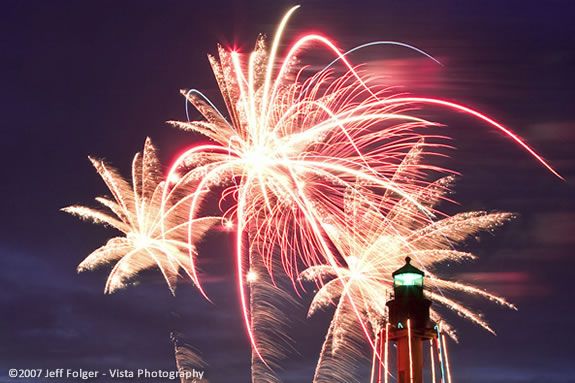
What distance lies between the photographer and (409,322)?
96.7 ft

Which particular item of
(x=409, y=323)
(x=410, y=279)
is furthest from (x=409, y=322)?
(x=410, y=279)

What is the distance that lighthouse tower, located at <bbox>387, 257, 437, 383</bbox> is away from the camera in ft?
97.1

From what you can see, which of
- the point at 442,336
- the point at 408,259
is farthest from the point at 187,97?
the point at 442,336

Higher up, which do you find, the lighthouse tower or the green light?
the green light

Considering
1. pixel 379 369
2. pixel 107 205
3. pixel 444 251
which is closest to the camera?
pixel 379 369

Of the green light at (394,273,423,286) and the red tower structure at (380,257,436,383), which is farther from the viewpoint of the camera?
the green light at (394,273,423,286)

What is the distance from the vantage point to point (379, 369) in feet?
98.2

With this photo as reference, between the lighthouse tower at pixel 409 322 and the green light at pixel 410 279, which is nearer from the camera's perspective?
the lighthouse tower at pixel 409 322

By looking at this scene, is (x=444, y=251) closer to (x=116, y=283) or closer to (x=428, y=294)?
(x=428, y=294)

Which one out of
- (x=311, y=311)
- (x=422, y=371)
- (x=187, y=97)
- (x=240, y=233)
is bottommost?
(x=422, y=371)

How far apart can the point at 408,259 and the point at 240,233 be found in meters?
5.98

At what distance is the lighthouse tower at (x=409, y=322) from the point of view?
29.6m

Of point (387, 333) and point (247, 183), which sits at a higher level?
point (247, 183)

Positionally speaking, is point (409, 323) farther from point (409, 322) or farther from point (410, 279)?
point (410, 279)
